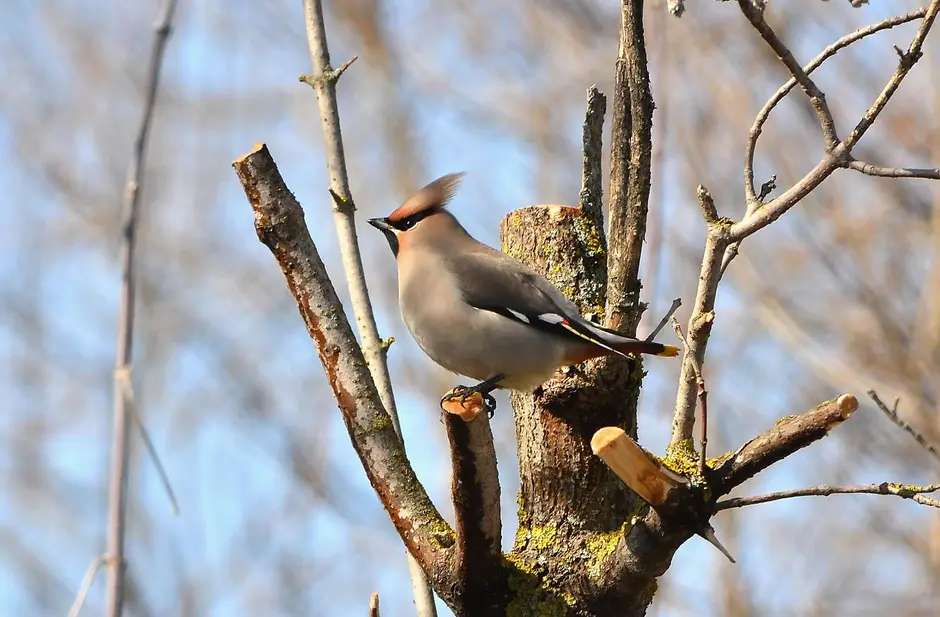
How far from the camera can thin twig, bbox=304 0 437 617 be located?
355 cm

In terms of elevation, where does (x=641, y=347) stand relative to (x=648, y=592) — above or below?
above

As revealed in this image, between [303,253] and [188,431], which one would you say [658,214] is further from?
[188,431]

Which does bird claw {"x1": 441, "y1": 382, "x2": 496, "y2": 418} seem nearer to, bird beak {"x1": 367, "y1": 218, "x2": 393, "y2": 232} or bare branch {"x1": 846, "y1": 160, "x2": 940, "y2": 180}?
bird beak {"x1": 367, "y1": 218, "x2": 393, "y2": 232}

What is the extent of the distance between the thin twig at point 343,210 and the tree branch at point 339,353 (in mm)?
252

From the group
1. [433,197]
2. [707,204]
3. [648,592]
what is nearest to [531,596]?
[648,592]

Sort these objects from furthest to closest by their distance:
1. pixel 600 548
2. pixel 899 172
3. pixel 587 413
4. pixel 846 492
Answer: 1. pixel 587 413
2. pixel 600 548
3. pixel 899 172
4. pixel 846 492

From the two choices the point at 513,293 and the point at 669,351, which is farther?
the point at 513,293

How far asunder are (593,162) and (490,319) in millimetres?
631

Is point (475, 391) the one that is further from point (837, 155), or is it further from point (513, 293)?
point (837, 155)

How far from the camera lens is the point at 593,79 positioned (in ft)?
28.5

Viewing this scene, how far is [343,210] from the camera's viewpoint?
143 inches

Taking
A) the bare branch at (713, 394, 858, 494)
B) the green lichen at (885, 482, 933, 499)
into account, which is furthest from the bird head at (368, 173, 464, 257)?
the green lichen at (885, 482, 933, 499)

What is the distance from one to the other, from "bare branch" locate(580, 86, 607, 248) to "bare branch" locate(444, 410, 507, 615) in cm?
111

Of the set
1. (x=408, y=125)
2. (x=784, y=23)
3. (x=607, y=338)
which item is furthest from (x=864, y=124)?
(x=408, y=125)
